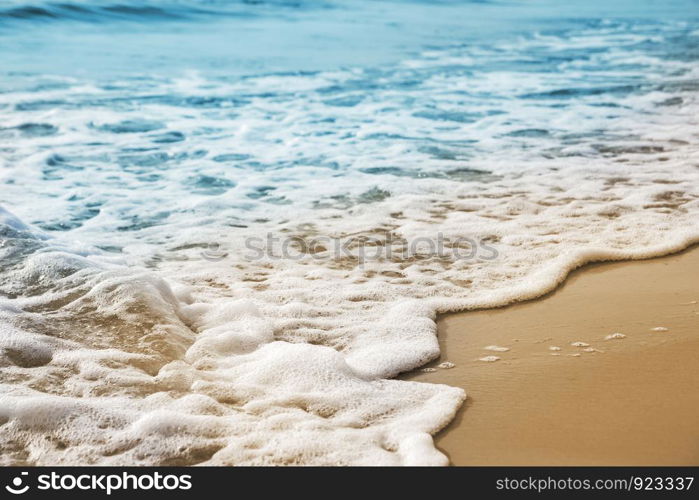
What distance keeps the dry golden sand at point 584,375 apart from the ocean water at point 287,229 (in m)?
0.13

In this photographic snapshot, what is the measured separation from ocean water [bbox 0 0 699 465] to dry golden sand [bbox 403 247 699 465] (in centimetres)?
13

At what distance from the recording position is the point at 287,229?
461cm

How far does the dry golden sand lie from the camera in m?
2.29

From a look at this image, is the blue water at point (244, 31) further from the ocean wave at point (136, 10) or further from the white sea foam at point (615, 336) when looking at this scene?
the white sea foam at point (615, 336)

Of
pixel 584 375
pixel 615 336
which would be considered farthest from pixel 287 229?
pixel 584 375

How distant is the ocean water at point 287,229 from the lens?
8.21ft

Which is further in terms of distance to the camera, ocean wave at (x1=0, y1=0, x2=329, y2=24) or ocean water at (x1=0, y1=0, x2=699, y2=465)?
ocean wave at (x1=0, y1=0, x2=329, y2=24)

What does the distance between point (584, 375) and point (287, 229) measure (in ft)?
7.66

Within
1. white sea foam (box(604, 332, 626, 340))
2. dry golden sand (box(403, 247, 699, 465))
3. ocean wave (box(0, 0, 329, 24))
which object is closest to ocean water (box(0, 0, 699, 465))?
dry golden sand (box(403, 247, 699, 465))

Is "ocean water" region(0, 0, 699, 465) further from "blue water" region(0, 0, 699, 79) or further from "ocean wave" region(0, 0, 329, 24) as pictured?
"ocean wave" region(0, 0, 329, 24)

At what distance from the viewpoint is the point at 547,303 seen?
3.40m

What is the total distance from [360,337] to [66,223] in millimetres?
2550

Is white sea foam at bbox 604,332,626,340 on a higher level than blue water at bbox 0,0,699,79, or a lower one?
lower
